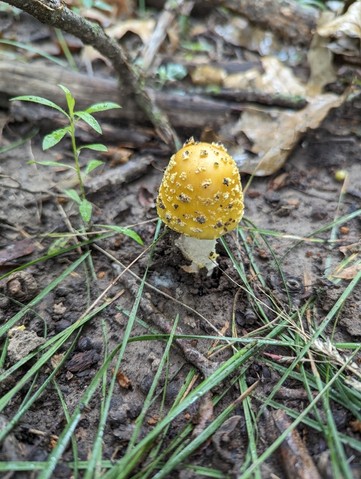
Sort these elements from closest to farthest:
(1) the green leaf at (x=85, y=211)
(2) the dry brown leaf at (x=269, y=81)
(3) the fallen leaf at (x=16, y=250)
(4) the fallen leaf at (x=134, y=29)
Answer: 1. (1) the green leaf at (x=85, y=211)
2. (3) the fallen leaf at (x=16, y=250)
3. (2) the dry brown leaf at (x=269, y=81)
4. (4) the fallen leaf at (x=134, y=29)

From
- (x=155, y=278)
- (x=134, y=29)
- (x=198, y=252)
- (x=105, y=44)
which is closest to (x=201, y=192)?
(x=198, y=252)

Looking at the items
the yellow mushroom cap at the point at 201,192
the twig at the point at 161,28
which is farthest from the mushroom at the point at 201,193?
the twig at the point at 161,28

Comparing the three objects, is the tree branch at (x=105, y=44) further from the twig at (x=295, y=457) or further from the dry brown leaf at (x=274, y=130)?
the twig at (x=295, y=457)

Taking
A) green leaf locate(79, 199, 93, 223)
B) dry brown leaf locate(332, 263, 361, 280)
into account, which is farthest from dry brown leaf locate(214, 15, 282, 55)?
green leaf locate(79, 199, 93, 223)

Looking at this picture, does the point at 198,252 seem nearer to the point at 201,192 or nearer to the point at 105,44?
the point at 201,192

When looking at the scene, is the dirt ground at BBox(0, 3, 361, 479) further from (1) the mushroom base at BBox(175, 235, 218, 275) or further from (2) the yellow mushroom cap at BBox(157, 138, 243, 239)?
(2) the yellow mushroom cap at BBox(157, 138, 243, 239)

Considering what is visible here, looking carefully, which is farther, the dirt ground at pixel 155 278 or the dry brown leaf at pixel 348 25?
the dry brown leaf at pixel 348 25

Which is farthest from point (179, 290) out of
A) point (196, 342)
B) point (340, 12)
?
point (340, 12)

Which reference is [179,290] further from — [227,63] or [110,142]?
[227,63]
